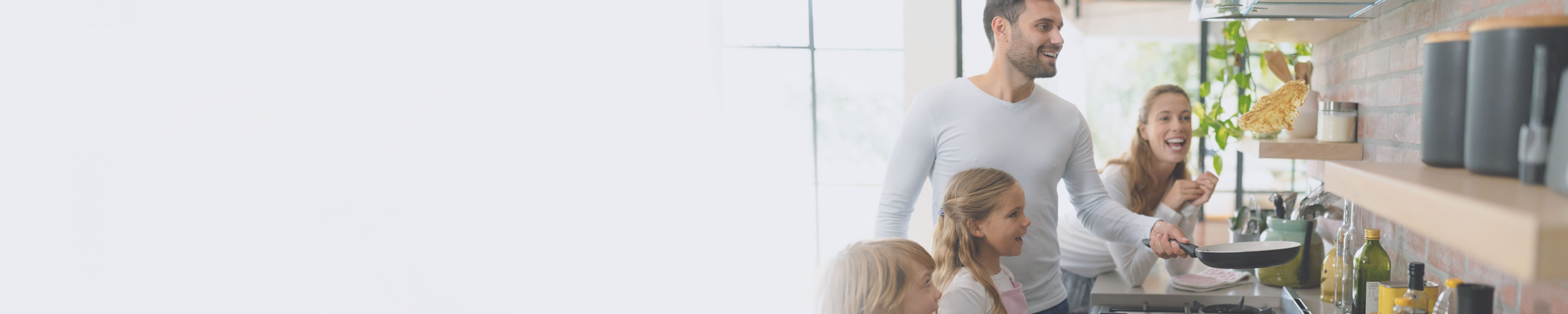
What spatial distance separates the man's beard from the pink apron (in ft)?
1.33

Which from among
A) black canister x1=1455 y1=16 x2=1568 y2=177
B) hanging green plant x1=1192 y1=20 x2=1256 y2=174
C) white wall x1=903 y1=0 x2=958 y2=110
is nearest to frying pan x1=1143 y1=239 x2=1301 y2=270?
black canister x1=1455 y1=16 x2=1568 y2=177

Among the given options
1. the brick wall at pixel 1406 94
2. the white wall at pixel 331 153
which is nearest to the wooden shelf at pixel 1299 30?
the brick wall at pixel 1406 94

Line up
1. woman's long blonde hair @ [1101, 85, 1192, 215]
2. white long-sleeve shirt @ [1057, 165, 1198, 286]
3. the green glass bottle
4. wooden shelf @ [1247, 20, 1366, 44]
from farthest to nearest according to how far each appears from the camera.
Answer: woman's long blonde hair @ [1101, 85, 1192, 215] < white long-sleeve shirt @ [1057, 165, 1198, 286] < wooden shelf @ [1247, 20, 1366, 44] < the green glass bottle

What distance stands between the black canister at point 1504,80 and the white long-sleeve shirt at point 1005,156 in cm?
92

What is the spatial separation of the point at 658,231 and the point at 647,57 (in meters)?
0.39

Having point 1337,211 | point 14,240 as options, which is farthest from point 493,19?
point 1337,211

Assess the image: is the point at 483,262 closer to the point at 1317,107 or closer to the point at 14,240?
the point at 14,240

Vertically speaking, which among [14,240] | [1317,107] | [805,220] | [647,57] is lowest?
[805,220]

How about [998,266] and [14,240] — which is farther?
[998,266]

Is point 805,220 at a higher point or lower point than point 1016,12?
lower

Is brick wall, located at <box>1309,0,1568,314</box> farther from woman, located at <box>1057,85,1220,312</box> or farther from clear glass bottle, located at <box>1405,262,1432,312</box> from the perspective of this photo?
woman, located at <box>1057,85,1220,312</box>

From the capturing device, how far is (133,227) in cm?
120

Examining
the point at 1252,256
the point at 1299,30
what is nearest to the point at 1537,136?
the point at 1252,256

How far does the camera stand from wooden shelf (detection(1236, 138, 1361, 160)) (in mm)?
1613
